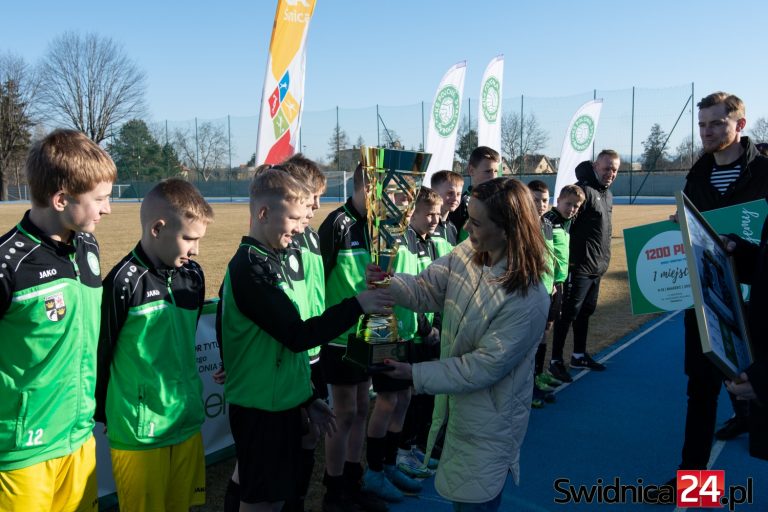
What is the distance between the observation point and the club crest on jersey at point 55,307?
6.41ft

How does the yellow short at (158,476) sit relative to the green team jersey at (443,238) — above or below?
below

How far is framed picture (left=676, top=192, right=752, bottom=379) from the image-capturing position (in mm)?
1701

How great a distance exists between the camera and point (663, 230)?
390cm

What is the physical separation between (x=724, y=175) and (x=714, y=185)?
0.25 ft

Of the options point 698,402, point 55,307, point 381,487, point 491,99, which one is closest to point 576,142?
point 491,99

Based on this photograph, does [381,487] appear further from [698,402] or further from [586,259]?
[586,259]

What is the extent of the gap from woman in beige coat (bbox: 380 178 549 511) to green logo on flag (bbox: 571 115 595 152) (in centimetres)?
1094

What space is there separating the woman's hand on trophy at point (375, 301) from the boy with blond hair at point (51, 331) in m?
1.00

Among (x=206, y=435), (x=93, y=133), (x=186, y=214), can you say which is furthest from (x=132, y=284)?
(x=93, y=133)

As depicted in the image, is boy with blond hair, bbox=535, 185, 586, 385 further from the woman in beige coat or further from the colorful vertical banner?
the woman in beige coat

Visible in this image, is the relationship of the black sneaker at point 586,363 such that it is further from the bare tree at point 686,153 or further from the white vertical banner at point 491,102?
the bare tree at point 686,153

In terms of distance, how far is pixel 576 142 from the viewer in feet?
40.3

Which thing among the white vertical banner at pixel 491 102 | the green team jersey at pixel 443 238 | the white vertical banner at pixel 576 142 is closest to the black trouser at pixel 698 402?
the green team jersey at pixel 443 238

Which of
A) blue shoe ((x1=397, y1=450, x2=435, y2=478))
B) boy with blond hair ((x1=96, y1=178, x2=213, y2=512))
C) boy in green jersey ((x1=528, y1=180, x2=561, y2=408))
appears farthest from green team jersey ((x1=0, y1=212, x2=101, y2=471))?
boy in green jersey ((x1=528, y1=180, x2=561, y2=408))
